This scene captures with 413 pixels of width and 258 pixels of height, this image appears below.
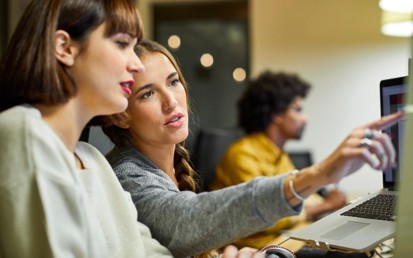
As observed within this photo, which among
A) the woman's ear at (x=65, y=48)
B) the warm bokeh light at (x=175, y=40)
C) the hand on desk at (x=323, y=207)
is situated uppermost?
the warm bokeh light at (x=175, y=40)

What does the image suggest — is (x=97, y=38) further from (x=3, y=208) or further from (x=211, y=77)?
(x=211, y=77)

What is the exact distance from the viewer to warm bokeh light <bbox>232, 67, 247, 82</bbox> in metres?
4.19

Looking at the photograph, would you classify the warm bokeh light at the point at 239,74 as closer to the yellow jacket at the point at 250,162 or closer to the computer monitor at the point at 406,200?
the yellow jacket at the point at 250,162

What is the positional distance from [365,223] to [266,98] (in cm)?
164

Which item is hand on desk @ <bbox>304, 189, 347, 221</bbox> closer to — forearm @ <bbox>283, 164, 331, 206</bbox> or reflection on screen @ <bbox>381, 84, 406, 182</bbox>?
reflection on screen @ <bbox>381, 84, 406, 182</bbox>

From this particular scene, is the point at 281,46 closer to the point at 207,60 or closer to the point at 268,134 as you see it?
the point at 207,60

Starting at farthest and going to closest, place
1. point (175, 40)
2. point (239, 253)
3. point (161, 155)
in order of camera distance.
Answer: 1. point (175, 40)
2. point (161, 155)
3. point (239, 253)

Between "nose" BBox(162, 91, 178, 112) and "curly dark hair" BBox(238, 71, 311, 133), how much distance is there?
1.56 m

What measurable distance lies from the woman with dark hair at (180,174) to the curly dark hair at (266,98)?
144 centimetres

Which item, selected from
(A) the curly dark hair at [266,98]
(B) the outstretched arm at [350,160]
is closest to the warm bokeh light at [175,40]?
(A) the curly dark hair at [266,98]

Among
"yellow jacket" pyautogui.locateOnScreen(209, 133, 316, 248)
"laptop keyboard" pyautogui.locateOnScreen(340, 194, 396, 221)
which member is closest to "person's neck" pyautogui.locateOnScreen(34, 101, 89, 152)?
"laptop keyboard" pyautogui.locateOnScreen(340, 194, 396, 221)

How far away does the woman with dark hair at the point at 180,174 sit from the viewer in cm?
71

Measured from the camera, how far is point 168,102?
3.29 ft

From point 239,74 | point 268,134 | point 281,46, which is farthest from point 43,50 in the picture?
point 239,74
